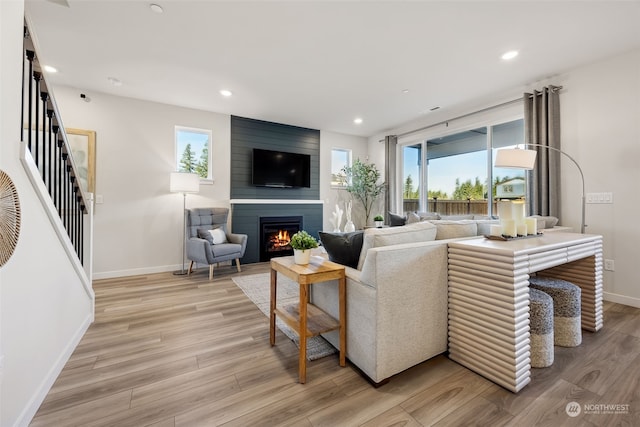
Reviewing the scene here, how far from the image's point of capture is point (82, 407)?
1.44m

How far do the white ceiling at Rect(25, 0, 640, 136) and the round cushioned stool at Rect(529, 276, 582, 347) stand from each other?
2297 millimetres

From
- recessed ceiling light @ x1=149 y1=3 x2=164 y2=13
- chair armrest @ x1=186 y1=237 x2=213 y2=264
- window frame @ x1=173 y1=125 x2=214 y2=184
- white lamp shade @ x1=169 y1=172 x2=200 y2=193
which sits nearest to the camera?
recessed ceiling light @ x1=149 y1=3 x2=164 y2=13

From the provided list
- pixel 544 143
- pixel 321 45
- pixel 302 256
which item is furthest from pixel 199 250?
pixel 544 143

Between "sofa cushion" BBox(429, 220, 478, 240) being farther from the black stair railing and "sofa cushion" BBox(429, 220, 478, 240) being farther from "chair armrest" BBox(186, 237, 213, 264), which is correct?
"chair armrest" BBox(186, 237, 213, 264)

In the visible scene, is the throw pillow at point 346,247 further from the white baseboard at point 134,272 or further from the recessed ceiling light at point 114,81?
the recessed ceiling light at point 114,81

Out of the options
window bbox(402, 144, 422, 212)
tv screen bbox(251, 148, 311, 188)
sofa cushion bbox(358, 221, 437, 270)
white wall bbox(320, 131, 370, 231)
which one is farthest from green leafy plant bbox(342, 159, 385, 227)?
sofa cushion bbox(358, 221, 437, 270)

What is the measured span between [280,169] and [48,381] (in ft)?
13.9

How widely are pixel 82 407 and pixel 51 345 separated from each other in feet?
1.55

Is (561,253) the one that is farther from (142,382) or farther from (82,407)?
(82,407)

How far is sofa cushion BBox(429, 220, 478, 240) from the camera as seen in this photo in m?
2.07

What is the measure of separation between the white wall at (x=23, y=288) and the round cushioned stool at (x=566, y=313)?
127 inches

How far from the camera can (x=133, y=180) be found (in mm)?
4047

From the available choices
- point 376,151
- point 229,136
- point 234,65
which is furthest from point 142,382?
point 376,151

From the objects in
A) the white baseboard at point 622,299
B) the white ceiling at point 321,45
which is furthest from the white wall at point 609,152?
the white ceiling at point 321,45
